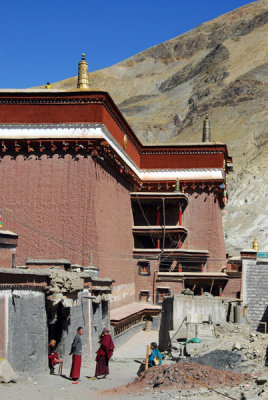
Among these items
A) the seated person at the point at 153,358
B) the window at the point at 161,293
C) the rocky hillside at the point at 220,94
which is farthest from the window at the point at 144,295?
the rocky hillside at the point at 220,94

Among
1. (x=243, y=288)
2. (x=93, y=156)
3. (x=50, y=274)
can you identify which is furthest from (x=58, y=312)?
(x=243, y=288)

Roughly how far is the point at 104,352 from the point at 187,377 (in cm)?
261

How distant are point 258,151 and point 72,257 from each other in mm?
50883

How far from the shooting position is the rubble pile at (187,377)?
12.6m

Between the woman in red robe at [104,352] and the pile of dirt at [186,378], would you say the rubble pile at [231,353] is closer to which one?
the pile of dirt at [186,378]

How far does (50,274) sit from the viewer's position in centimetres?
1552

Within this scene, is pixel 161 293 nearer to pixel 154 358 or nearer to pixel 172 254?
pixel 172 254

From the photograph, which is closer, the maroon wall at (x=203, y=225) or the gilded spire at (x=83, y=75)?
the gilded spire at (x=83, y=75)

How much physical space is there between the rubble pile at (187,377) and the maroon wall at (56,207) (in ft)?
42.7

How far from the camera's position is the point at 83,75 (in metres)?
30.0

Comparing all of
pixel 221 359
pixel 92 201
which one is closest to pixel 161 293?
pixel 92 201

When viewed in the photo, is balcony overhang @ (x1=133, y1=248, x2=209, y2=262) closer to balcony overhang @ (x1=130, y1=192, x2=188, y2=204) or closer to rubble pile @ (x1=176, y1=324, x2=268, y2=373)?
balcony overhang @ (x1=130, y1=192, x2=188, y2=204)

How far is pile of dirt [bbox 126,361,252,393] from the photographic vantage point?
12.6 meters

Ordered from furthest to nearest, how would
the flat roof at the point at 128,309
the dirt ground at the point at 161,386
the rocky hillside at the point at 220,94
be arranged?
1. the rocky hillside at the point at 220,94
2. the flat roof at the point at 128,309
3. the dirt ground at the point at 161,386
